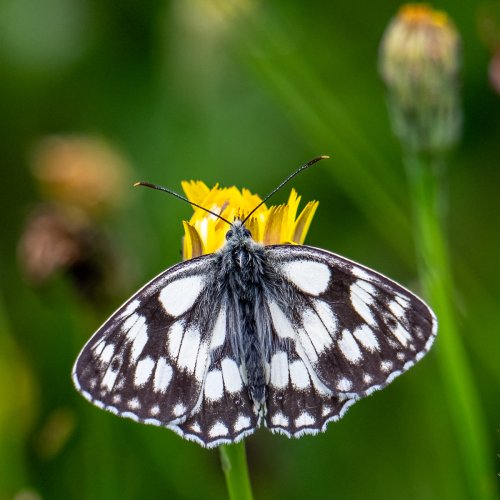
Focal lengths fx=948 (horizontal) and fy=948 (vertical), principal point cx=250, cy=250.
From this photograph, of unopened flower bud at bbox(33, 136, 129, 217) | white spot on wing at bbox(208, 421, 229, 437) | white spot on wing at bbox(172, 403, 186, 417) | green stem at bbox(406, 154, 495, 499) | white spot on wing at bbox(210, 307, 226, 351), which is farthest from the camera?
unopened flower bud at bbox(33, 136, 129, 217)

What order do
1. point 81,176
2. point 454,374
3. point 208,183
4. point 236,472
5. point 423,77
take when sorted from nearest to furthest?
point 236,472
point 454,374
point 423,77
point 81,176
point 208,183

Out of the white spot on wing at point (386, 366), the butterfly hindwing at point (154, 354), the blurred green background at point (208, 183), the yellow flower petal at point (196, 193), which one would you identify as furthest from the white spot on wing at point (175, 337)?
the blurred green background at point (208, 183)

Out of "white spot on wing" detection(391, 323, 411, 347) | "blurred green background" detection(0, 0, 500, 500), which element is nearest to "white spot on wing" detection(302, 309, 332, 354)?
"white spot on wing" detection(391, 323, 411, 347)

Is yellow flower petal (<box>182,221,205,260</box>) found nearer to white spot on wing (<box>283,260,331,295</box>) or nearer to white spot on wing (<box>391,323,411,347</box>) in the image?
white spot on wing (<box>283,260,331,295</box>)

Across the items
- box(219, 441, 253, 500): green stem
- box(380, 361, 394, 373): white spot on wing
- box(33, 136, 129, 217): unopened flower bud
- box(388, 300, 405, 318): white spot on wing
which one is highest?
box(33, 136, 129, 217): unopened flower bud

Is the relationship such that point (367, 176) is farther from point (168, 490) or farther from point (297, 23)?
point (297, 23)

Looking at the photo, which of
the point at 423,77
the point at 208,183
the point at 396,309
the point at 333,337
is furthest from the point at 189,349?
the point at 208,183

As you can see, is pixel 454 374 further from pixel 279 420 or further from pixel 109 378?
pixel 109 378
